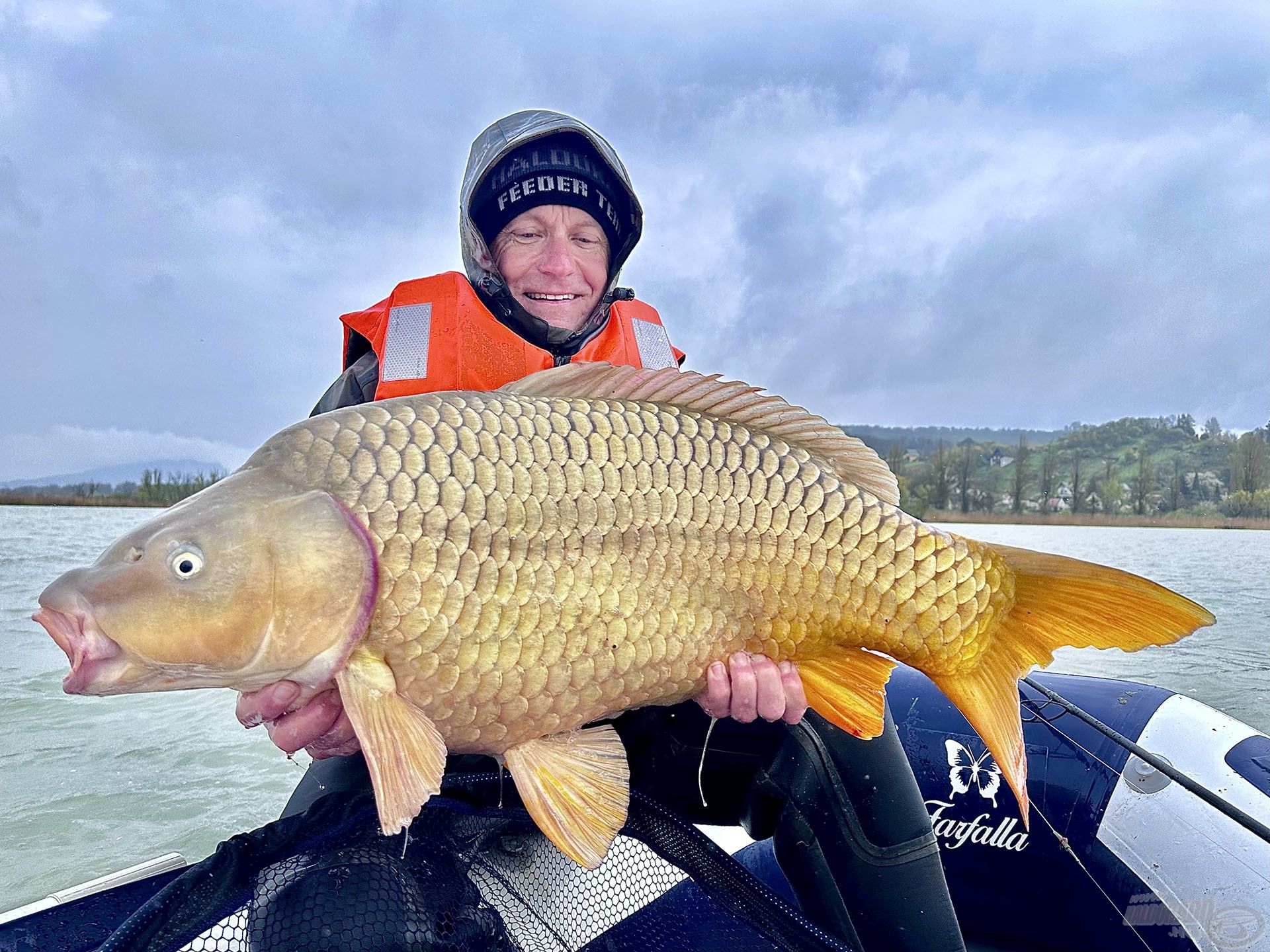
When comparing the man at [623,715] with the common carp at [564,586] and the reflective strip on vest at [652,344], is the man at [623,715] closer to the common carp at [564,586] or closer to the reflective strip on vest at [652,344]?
the reflective strip on vest at [652,344]

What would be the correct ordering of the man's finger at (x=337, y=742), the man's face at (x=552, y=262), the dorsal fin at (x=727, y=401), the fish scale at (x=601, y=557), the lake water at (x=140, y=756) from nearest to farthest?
the fish scale at (x=601, y=557), the man's finger at (x=337, y=742), the dorsal fin at (x=727, y=401), the man's face at (x=552, y=262), the lake water at (x=140, y=756)

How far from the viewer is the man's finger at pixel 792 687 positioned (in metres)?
1.44

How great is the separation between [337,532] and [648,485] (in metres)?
0.47

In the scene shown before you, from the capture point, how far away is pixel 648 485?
132 cm

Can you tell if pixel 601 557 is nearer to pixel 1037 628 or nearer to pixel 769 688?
pixel 769 688

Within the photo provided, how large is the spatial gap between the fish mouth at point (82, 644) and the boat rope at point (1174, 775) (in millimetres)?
1819

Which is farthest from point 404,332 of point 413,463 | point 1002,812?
point 1002,812

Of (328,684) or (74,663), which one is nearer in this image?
(74,663)

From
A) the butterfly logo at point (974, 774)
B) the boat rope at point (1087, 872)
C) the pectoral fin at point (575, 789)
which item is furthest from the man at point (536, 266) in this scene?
the boat rope at point (1087, 872)

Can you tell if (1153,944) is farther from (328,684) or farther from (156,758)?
(156,758)

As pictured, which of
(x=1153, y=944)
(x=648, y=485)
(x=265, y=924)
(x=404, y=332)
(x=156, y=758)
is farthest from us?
(x=156, y=758)

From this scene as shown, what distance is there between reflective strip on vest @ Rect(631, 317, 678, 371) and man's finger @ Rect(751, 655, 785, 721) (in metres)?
1.04

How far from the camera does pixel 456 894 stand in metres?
1.17

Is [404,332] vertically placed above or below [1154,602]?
above
